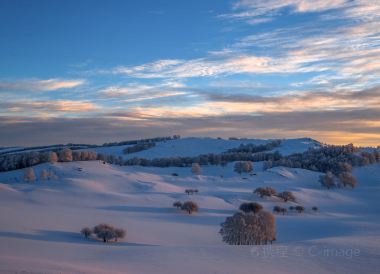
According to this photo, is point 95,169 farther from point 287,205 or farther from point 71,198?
point 287,205

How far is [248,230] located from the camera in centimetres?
2438

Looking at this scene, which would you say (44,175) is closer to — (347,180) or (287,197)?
(287,197)

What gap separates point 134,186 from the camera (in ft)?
180

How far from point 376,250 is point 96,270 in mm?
10879

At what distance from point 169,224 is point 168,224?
0.08m

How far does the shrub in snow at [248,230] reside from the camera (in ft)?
80.0

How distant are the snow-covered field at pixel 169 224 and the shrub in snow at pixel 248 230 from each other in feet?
4.12

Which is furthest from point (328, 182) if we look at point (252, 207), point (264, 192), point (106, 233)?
point (106, 233)

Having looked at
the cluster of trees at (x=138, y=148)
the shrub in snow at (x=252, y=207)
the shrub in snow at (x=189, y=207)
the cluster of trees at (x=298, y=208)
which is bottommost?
Result: the cluster of trees at (x=298, y=208)

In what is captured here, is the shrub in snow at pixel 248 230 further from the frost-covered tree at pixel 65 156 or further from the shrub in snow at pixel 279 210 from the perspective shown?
the frost-covered tree at pixel 65 156

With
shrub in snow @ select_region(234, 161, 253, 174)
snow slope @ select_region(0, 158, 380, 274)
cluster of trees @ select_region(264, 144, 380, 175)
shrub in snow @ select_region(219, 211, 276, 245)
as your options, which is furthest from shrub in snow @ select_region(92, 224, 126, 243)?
cluster of trees @ select_region(264, 144, 380, 175)

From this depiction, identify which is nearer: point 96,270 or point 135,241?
point 96,270

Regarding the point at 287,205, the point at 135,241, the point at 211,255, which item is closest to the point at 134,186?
the point at 287,205

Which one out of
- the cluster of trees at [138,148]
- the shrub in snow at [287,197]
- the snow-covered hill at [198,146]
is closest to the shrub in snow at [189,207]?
the shrub in snow at [287,197]
